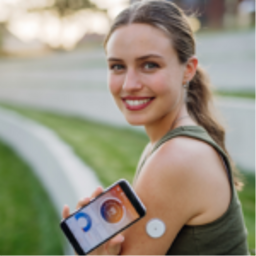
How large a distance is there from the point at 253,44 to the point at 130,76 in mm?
6347

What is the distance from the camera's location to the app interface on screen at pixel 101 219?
54.1 inches

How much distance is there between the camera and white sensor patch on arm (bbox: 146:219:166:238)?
4.37 feet

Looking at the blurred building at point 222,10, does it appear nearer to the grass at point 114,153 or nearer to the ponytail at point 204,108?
the grass at point 114,153

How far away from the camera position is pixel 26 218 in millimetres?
4887

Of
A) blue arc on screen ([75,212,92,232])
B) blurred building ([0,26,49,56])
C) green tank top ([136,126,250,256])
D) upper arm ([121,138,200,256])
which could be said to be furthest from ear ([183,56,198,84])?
blurred building ([0,26,49,56])

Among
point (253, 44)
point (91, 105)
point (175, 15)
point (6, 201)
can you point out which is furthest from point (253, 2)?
point (175, 15)

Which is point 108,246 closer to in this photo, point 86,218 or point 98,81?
point 86,218

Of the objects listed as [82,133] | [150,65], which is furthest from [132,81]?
[82,133]

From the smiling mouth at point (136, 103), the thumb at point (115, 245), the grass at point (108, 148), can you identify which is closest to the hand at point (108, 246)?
the thumb at point (115, 245)

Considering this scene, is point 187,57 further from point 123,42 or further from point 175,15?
point 123,42

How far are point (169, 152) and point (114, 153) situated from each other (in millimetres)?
3750

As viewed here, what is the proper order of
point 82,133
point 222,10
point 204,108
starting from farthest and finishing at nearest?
point 222,10
point 82,133
point 204,108

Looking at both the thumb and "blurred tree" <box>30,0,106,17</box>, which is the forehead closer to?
the thumb

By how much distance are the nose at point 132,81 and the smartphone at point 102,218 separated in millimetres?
442
